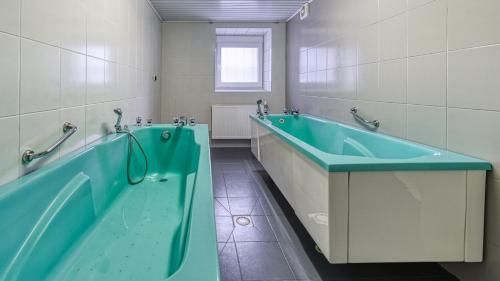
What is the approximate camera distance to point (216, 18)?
16.7 feet

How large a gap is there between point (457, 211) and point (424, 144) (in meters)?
0.54

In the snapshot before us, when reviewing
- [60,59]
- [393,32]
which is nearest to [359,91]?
[393,32]

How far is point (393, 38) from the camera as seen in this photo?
221 centimetres

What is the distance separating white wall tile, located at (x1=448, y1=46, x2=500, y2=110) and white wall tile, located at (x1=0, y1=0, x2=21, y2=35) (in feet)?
5.85

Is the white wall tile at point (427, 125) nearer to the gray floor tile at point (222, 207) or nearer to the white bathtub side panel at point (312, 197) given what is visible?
the white bathtub side panel at point (312, 197)

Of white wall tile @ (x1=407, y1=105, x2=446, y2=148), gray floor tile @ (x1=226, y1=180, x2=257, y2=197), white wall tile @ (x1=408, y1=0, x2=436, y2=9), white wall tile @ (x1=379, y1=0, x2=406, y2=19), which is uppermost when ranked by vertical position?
white wall tile @ (x1=379, y1=0, x2=406, y2=19)

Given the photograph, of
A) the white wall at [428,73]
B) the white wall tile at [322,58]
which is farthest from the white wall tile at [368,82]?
the white wall tile at [322,58]

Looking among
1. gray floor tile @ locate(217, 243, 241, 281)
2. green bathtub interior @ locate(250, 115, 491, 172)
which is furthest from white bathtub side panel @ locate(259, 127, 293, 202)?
gray floor tile @ locate(217, 243, 241, 281)

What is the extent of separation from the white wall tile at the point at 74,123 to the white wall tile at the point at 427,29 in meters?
1.85

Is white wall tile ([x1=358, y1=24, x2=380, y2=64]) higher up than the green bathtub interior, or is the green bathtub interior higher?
white wall tile ([x1=358, y1=24, x2=380, y2=64])

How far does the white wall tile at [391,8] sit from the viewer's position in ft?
6.89

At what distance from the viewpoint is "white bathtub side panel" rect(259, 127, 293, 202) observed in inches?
92.4

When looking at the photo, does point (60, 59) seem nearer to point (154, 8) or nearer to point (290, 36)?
point (154, 8)

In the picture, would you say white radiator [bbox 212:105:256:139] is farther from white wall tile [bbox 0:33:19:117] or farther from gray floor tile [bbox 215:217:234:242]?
white wall tile [bbox 0:33:19:117]
